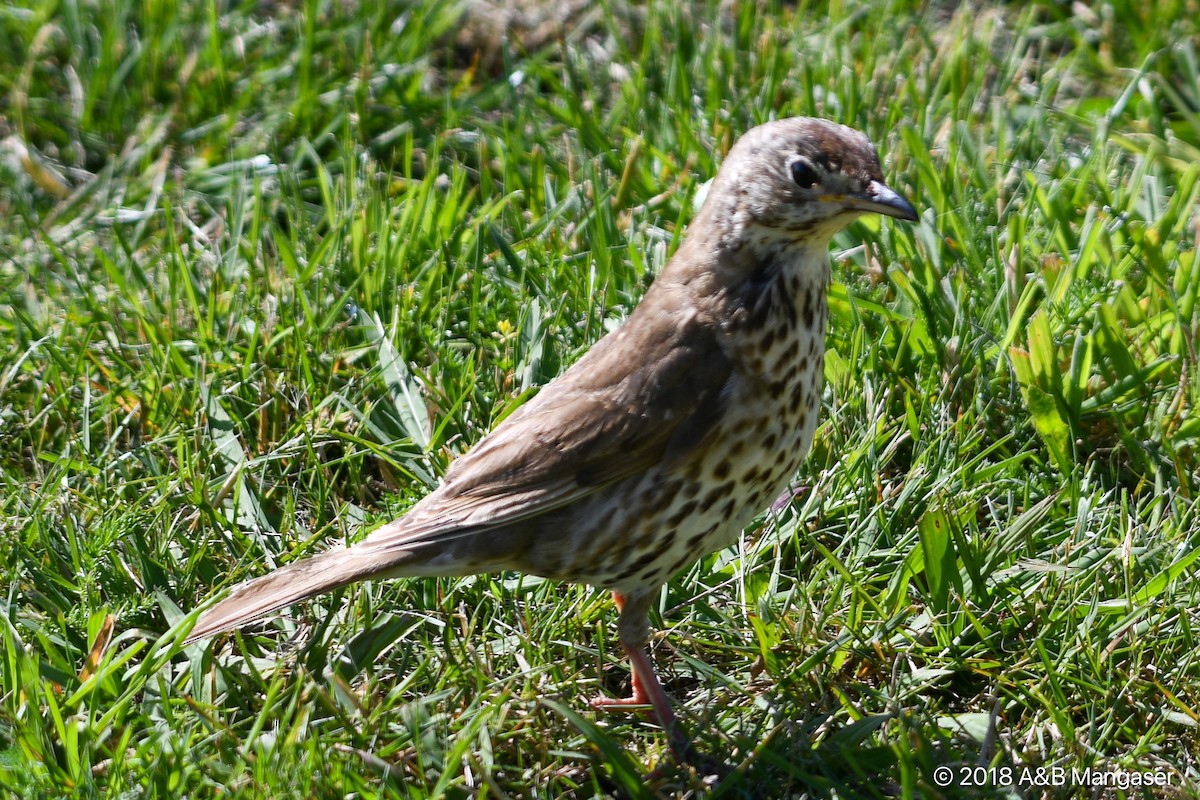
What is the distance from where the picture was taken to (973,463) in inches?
169

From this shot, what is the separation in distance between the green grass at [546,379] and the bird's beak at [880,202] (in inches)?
33.3

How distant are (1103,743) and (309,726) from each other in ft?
6.48

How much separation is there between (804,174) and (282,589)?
5.53ft

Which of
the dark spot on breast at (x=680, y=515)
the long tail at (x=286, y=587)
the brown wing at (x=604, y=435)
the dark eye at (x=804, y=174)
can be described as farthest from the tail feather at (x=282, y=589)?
the dark eye at (x=804, y=174)

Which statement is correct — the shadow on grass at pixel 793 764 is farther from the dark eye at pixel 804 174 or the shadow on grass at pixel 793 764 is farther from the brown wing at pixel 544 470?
the dark eye at pixel 804 174

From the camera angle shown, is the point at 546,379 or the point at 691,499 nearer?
the point at 691,499

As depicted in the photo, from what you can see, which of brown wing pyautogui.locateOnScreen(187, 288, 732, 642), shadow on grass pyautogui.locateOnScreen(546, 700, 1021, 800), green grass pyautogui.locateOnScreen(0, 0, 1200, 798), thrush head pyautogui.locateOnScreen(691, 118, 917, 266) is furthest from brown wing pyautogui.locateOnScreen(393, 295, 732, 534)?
shadow on grass pyautogui.locateOnScreen(546, 700, 1021, 800)

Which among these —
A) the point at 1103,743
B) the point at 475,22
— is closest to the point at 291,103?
the point at 475,22

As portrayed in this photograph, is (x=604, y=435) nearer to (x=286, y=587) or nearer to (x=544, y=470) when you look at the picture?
(x=544, y=470)

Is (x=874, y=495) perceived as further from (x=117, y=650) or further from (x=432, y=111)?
(x=432, y=111)

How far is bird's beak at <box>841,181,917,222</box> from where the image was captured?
11.9 ft

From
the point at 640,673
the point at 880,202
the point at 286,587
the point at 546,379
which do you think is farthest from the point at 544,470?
the point at 880,202

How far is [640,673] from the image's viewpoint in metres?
3.79

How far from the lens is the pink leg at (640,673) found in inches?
147
